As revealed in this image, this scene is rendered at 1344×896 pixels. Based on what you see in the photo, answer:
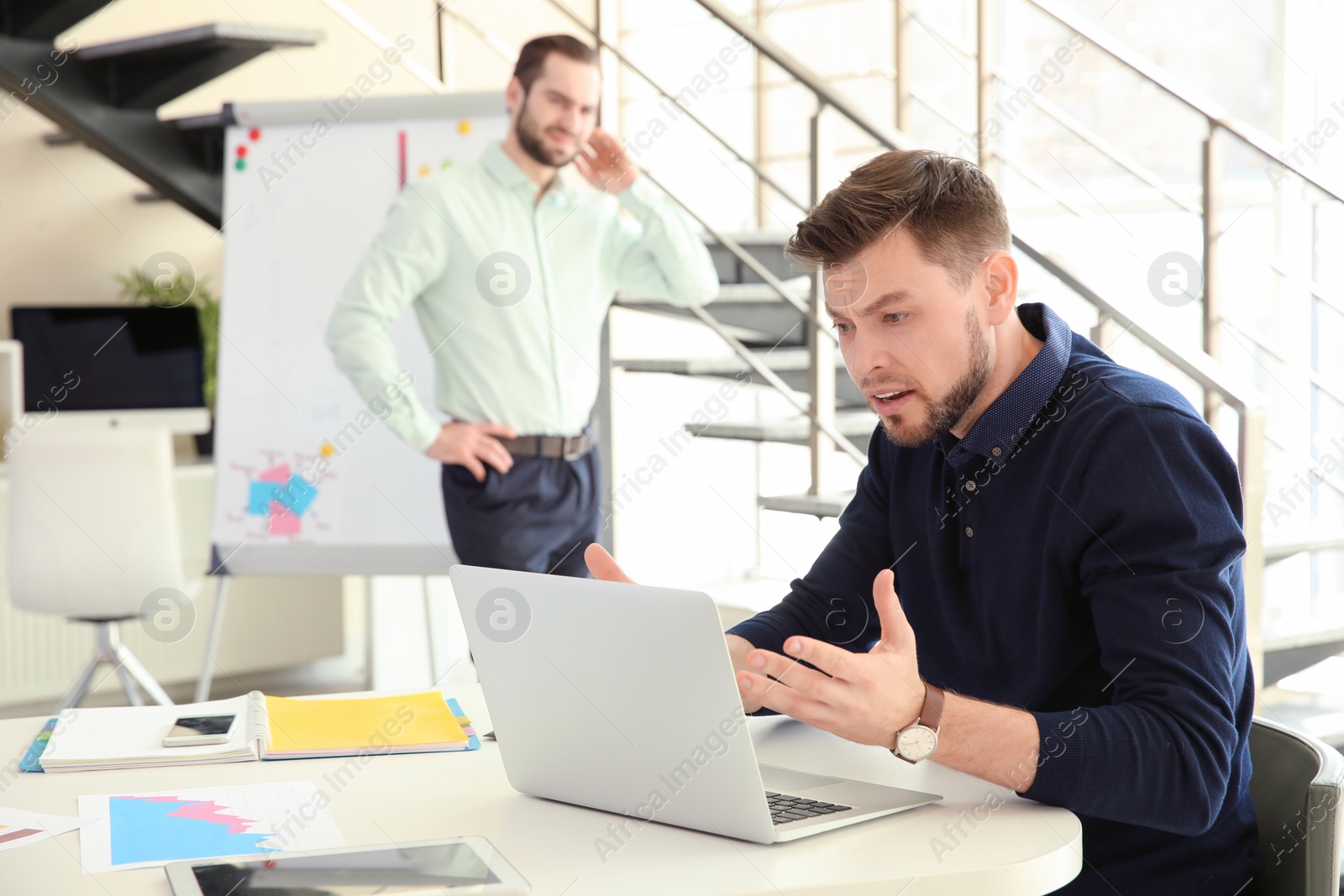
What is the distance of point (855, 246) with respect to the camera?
1.22m

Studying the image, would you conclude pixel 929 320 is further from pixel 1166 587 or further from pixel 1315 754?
pixel 1315 754

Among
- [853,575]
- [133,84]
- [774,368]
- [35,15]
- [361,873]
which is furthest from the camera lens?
[133,84]

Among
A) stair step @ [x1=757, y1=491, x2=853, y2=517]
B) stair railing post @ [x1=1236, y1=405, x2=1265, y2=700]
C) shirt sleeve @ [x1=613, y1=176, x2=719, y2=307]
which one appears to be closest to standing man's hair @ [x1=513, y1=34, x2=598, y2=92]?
shirt sleeve @ [x1=613, y1=176, x2=719, y2=307]

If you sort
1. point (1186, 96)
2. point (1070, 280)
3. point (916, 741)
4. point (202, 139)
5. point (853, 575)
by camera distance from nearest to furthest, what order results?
point (916, 741) → point (853, 575) → point (1070, 280) → point (1186, 96) → point (202, 139)

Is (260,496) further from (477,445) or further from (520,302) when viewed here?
(520,302)

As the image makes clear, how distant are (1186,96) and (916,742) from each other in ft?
5.38

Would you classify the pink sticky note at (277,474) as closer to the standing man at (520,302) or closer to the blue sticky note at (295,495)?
the blue sticky note at (295,495)

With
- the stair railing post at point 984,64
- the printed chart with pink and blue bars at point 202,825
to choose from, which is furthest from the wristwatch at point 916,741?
the stair railing post at point 984,64

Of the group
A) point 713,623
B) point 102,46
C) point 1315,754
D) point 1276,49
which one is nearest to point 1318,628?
point 1315,754

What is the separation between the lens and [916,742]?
0.97 meters

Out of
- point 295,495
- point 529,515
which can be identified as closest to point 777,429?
point 529,515

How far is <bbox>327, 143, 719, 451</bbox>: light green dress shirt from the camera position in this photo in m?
2.65

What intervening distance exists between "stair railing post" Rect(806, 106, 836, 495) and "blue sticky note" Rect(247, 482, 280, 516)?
1.29 meters

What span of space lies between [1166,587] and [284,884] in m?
0.68
